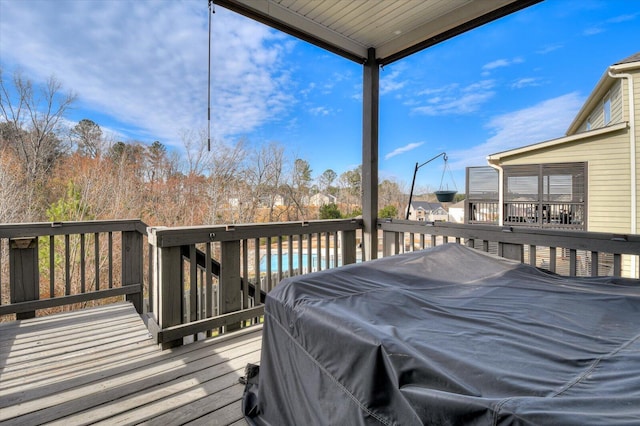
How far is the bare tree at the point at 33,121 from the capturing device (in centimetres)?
644

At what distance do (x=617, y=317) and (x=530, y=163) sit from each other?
3254 mm

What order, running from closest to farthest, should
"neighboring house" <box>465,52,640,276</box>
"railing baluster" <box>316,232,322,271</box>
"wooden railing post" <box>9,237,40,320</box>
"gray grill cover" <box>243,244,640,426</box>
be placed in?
"gray grill cover" <box>243,244,640,426</box>
"wooden railing post" <box>9,237,40,320</box>
"neighboring house" <box>465,52,640,276</box>
"railing baluster" <box>316,232,322,271</box>

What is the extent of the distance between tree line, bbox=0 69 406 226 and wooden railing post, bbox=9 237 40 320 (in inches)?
146

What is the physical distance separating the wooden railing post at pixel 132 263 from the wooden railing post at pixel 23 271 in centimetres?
76

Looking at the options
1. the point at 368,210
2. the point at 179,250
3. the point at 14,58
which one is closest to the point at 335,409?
the point at 179,250

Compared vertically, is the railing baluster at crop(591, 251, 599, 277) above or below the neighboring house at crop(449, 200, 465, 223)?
below

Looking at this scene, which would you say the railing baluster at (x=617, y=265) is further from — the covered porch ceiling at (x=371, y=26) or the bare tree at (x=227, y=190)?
the bare tree at (x=227, y=190)

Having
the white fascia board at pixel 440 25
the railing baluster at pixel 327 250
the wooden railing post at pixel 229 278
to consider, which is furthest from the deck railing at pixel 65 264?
the white fascia board at pixel 440 25

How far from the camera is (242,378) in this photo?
1.85 m

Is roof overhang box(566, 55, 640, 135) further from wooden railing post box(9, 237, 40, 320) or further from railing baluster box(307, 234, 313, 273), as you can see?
wooden railing post box(9, 237, 40, 320)

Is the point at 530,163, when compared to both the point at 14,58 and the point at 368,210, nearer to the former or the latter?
the point at 368,210

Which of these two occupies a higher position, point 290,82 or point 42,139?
point 290,82

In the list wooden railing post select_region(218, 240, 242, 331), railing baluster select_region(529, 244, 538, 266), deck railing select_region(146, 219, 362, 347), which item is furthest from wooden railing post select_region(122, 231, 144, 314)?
railing baluster select_region(529, 244, 538, 266)

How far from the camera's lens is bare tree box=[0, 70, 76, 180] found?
6441 millimetres
